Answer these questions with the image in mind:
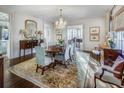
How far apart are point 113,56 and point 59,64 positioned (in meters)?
2.29

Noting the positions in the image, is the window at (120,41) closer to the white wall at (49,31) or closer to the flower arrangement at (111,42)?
the flower arrangement at (111,42)

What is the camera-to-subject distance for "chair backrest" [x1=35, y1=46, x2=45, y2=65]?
11.3 feet

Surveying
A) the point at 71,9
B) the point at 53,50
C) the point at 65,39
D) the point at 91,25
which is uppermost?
the point at 71,9

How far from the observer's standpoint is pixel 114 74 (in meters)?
2.24

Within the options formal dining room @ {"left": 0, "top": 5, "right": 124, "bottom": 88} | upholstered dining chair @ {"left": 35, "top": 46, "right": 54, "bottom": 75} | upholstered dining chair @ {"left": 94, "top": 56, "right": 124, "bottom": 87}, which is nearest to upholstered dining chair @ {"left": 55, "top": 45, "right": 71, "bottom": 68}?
formal dining room @ {"left": 0, "top": 5, "right": 124, "bottom": 88}

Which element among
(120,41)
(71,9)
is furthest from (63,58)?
(120,41)

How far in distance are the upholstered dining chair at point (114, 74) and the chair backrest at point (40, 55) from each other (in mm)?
1585

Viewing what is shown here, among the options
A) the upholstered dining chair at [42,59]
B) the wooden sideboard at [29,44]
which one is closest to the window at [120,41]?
the upholstered dining chair at [42,59]

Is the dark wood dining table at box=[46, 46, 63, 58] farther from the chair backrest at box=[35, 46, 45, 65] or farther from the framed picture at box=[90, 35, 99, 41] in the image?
the framed picture at box=[90, 35, 99, 41]

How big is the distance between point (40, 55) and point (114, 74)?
2007mm

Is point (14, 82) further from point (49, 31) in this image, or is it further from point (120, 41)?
point (120, 41)

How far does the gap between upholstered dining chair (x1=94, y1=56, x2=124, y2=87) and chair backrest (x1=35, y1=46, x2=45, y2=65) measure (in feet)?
5.20

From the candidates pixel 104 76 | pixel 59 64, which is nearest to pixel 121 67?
pixel 104 76
